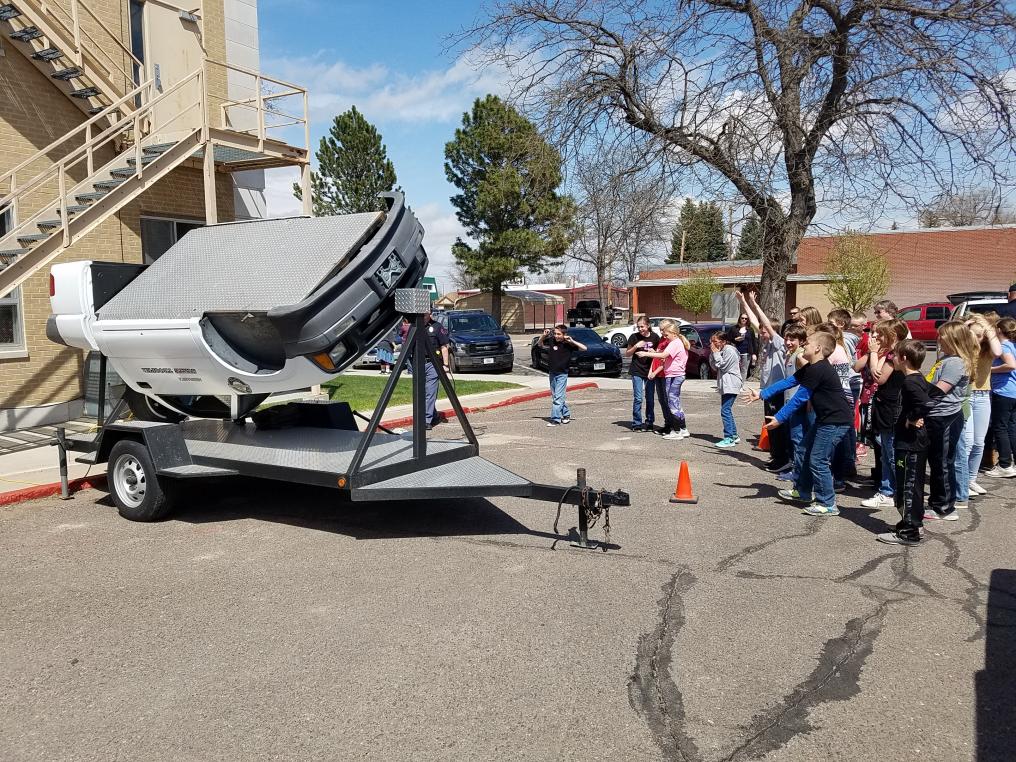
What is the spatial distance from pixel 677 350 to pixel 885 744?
8429 millimetres

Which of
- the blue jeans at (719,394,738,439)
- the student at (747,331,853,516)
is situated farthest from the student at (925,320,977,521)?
the blue jeans at (719,394,738,439)

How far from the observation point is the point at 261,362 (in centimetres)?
749

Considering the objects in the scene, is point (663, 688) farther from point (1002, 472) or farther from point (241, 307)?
point (1002, 472)

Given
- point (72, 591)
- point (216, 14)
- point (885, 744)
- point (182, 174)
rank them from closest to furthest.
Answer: point (885, 744) < point (72, 591) < point (182, 174) < point (216, 14)

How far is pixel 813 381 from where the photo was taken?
756cm

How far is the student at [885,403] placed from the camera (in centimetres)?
755

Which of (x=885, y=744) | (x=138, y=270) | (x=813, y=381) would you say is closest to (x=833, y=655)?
(x=885, y=744)

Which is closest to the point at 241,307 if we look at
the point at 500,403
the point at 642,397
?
the point at 642,397

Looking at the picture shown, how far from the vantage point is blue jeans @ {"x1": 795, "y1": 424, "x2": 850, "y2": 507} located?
24.4ft

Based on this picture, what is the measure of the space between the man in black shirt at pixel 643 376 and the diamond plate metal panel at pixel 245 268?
597cm

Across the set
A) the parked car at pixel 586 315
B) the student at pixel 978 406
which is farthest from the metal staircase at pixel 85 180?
the parked car at pixel 586 315

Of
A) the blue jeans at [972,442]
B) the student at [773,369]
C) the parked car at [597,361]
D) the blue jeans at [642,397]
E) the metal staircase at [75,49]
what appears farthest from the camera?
the parked car at [597,361]

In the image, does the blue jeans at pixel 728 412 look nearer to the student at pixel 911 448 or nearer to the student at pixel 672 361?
the student at pixel 672 361

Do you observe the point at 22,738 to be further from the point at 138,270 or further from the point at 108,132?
the point at 108,132
